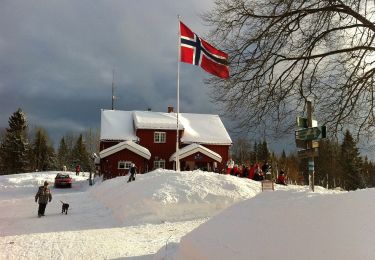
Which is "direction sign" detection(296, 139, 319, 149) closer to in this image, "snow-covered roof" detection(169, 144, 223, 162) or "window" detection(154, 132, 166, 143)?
"snow-covered roof" detection(169, 144, 223, 162)

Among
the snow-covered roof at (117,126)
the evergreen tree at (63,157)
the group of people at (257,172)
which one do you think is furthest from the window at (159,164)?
the evergreen tree at (63,157)

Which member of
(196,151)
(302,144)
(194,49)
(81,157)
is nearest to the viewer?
(302,144)

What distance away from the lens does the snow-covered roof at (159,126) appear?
44156 mm

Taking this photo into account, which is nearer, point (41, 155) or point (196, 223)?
point (196, 223)

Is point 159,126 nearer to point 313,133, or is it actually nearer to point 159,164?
point 159,164

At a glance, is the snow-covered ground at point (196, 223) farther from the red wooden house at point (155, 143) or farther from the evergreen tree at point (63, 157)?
the evergreen tree at point (63, 157)

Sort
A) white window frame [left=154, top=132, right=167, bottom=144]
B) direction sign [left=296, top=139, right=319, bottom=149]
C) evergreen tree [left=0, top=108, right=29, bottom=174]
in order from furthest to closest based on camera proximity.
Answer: evergreen tree [left=0, top=108, right=29, bottom=174]
white window frame [left=154, top=132, right=167, bottom=144]
direction sign [left=296, top=139, right=319, bottom=149]

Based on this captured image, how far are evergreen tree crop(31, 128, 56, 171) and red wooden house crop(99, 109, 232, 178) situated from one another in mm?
38694

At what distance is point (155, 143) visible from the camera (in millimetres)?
44438

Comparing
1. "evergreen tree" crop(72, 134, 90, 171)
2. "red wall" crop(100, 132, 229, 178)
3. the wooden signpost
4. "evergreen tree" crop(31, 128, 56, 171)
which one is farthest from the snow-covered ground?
"evergreen tree" crop(72, 134, 90, 171)

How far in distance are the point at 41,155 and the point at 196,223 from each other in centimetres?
7139

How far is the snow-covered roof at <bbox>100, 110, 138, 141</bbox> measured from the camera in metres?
43.5

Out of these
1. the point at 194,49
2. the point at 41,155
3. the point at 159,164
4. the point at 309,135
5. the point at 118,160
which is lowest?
the point at 159,164

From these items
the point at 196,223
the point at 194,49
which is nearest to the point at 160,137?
the point at 194,49
